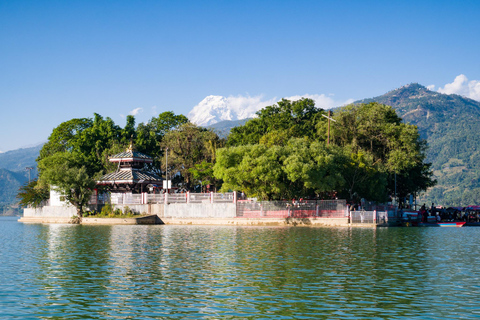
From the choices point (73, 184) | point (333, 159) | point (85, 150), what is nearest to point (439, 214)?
point (333, 159)

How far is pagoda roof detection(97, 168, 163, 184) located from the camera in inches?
2906

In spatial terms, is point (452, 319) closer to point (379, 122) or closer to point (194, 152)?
point (379, 122)

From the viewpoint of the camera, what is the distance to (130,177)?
74.0 metres

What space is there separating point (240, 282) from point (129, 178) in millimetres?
55645

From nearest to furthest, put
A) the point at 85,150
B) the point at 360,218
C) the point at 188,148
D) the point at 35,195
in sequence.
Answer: the point at 360,218
the point at 35,195
the point at 188,148
the point at 85,150

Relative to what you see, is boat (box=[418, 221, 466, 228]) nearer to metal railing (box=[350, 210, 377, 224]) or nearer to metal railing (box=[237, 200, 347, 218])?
metal railing (box=[350, 210, 377, 224])

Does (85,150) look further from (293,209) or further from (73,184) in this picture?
(293,209)

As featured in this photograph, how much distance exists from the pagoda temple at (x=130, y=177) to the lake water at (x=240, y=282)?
40.2m

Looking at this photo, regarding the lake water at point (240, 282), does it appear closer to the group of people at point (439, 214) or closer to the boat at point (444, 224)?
the boat at point (444, 224)

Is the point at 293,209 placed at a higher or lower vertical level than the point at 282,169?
lower

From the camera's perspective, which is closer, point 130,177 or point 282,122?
point 130,177

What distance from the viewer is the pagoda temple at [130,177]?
243ft

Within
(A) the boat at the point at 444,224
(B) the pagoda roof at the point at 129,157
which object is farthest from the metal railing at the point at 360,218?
(B) the pagoda roof at the point at 129,157

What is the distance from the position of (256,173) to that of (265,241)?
18.5m
